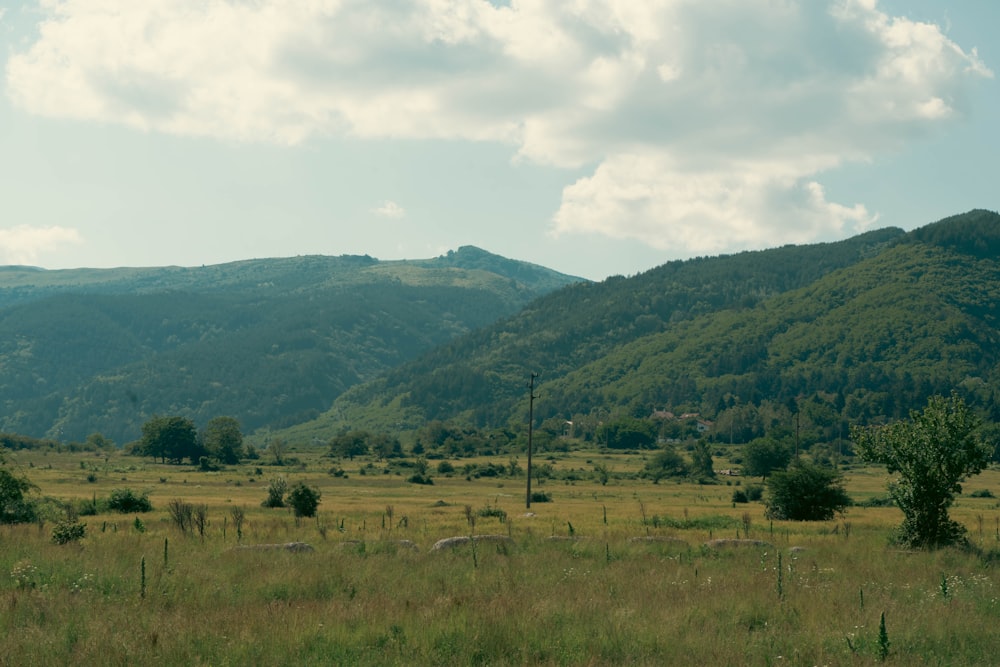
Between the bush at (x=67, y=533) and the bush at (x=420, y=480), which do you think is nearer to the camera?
the bush at (x=67, y=533)

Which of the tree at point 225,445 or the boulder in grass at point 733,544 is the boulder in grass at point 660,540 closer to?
the boulder in grass at point 733,544

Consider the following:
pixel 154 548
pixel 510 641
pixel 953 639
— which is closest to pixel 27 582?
pixel 154 548

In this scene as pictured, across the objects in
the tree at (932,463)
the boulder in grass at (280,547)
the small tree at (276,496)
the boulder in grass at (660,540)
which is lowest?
the small tree at (276,496)

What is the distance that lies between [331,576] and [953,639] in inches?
510

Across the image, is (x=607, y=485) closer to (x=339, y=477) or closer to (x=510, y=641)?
(x=339, y=477)

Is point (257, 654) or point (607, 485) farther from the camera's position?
point (607, 485)

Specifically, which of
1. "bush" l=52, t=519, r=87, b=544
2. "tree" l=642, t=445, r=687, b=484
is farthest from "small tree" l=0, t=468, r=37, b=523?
"tree" l=642, t=445, r=687, b=484

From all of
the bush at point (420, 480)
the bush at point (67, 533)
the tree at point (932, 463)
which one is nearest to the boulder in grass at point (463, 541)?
the bush at point (67, 533)

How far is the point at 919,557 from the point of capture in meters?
26.1

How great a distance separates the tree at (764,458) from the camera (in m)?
125

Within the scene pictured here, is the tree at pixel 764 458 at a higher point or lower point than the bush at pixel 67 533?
lower

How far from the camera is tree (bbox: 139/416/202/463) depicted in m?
154

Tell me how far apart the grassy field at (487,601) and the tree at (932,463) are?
1.57 m

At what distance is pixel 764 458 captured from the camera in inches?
4929
